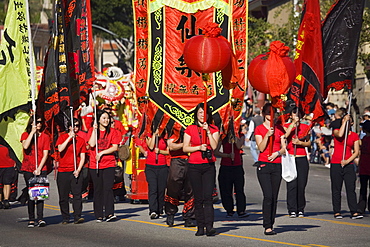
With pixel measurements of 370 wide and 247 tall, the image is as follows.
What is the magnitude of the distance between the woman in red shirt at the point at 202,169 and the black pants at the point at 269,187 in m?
0.74

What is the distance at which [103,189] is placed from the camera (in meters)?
14.2

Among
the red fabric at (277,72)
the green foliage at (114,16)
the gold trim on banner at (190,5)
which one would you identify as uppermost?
the green foliage at (114,16)

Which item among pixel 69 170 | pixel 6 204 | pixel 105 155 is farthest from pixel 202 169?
pixel 6 204

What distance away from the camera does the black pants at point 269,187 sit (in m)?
12.5

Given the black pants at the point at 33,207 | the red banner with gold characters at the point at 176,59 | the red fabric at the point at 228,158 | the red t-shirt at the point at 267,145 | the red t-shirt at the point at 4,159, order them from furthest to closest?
the red t-shirt at the point at 4,159, the red fabric at the point at 228,158, the red banner with gold characters at the point at 176,59, the black pants at the point at 33,207, the red t-shirt at the point at 267,145

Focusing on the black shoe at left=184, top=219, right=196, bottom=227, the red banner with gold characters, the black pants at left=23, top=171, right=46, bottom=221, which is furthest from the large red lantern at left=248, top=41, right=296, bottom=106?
the black pants at left=23, top=171, right=46, bottom=221

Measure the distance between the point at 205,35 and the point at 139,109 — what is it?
254 cm

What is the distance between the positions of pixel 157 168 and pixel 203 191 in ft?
9.15

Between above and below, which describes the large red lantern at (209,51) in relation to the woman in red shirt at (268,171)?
above

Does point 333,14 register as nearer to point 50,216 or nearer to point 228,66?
point 228,66

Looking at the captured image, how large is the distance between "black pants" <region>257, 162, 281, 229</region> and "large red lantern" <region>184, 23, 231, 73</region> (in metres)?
1.68

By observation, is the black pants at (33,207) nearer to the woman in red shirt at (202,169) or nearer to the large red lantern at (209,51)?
the woman in red shirt at (202,169)

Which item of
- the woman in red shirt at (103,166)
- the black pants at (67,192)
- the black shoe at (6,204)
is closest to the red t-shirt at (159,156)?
the woman in red shirt at (103,166)

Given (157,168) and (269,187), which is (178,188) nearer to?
(157,168)
